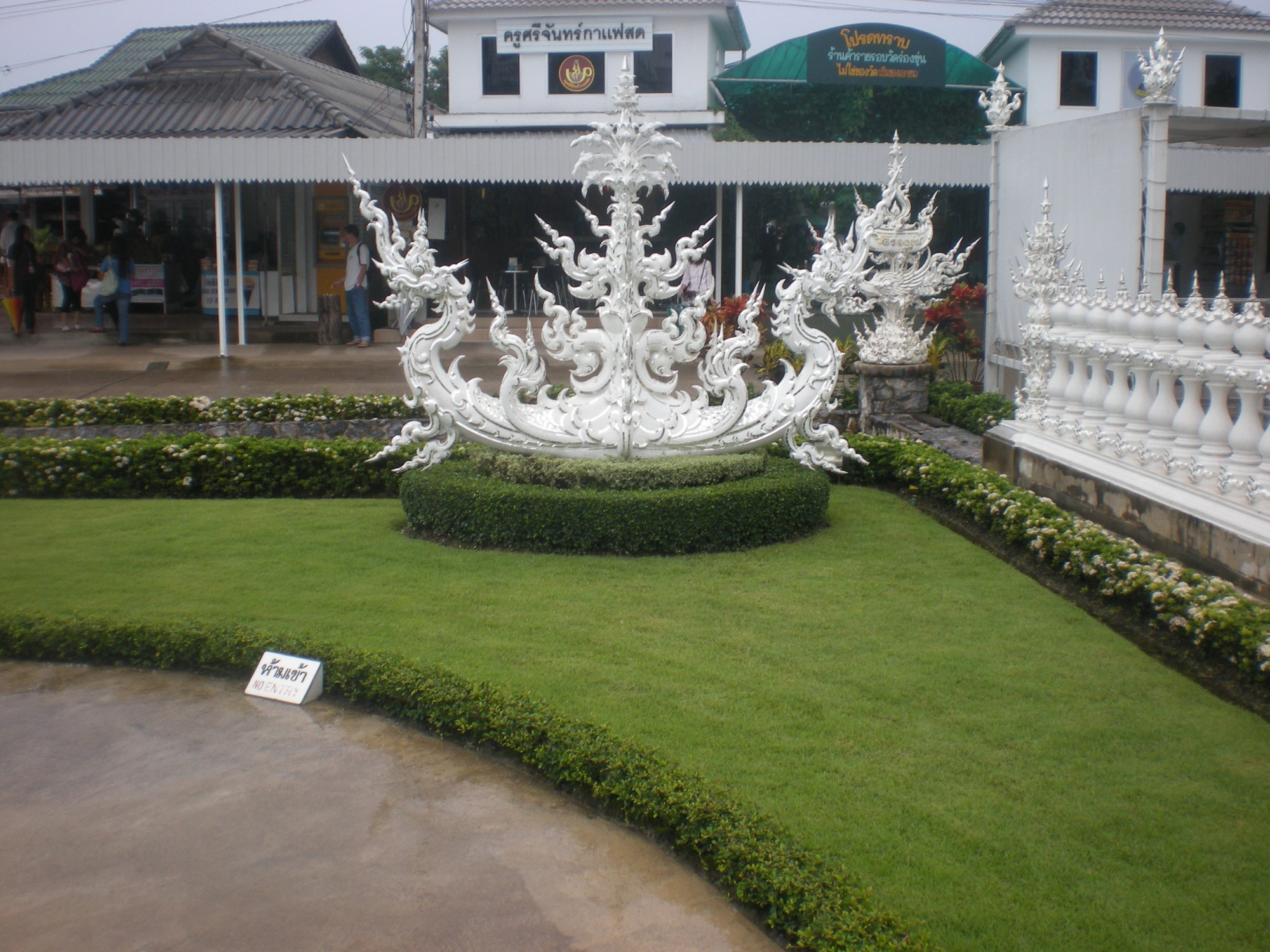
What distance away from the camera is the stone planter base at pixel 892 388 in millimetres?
12195

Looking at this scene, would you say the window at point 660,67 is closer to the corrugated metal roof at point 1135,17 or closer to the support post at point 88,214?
the corrugated metal roof at point 1135,17

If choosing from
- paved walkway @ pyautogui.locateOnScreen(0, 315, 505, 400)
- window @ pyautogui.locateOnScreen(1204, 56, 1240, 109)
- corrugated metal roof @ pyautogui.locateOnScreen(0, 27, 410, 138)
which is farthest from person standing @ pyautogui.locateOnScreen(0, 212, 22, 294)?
window @ pyautogui.locateOnScreen(1204, 56, 1240, 109)

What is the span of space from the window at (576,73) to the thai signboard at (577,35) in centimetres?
12

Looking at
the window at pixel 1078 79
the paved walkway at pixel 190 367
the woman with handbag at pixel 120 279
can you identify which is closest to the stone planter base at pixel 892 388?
the paved walkway at pixel 190 367

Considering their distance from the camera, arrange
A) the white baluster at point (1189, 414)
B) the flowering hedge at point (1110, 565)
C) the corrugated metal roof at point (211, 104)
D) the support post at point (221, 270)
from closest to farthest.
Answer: the flowering hedge at point (1110, 565), the white baluster at point (1189, 414), the support post at point (221, 270), the corrugated metal roof at point (211, 104)

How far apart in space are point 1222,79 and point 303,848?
3043 cm

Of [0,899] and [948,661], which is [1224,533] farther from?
[0,899]

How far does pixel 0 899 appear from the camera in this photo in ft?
12.2

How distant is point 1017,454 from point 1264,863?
468 cm

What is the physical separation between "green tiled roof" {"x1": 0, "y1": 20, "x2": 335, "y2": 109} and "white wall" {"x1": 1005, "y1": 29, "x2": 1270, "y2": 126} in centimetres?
1728

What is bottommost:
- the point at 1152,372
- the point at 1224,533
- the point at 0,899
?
the point at 0,899

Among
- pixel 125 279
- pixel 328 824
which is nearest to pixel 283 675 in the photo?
pixel 328 824

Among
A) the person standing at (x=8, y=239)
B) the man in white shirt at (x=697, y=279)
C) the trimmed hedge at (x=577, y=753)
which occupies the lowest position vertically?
the trimmed hedge at (x=577, y=753)

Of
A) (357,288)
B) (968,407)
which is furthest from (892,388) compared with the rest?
(357,288)
